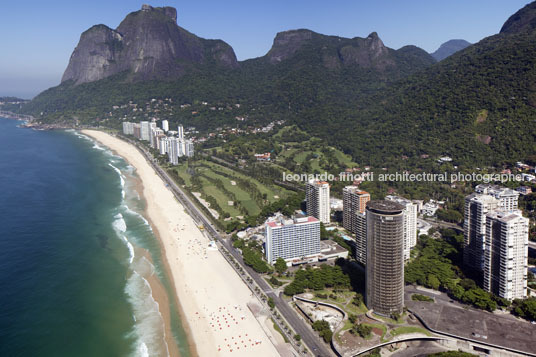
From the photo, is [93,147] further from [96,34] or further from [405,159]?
[96,34]

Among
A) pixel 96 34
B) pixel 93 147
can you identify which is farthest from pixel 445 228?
pixel 96 34

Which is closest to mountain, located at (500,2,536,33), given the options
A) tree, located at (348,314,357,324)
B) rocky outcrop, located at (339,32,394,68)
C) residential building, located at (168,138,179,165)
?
rocky outcrop, located at (339,32,394,68)

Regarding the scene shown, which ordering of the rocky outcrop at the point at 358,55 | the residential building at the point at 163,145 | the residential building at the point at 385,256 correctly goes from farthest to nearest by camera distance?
1. the rocky outcrop at the point at 358,55
2. the residential building at the point at 163,145
3. the residential building at the point at 385,256

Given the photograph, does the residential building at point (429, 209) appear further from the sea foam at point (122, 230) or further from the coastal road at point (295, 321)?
the sea foam at point (122, 230)

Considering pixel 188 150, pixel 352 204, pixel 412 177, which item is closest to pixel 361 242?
pixel 352 204

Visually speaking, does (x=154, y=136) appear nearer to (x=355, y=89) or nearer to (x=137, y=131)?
(x=137, y=131)

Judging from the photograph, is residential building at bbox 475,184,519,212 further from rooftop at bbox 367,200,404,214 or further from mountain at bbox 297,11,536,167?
mountain at bbox 297,11,536,167

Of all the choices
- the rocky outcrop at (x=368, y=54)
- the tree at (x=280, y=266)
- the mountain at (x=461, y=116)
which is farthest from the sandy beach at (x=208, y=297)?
the rocky outcrop at (x=368, y=54)
